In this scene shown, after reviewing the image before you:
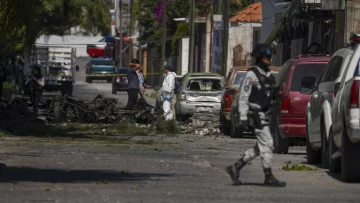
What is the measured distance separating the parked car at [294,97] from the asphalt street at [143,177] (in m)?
0.43

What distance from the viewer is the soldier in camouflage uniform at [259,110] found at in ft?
39.7

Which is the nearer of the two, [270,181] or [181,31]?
[270,181]

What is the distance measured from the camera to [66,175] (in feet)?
41.6

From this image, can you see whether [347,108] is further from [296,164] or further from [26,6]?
[26,6]

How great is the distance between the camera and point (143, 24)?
70875mm

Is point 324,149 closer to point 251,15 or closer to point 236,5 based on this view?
point 251,15

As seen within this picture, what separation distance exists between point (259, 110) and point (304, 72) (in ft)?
19.9

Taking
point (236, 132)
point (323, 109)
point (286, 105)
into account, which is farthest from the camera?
point (236, 132)

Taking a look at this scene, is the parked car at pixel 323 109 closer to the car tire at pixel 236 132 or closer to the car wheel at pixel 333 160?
the car wheel at pixel 333 160

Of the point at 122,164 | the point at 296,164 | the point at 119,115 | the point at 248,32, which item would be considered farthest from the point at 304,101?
the point at 248,32

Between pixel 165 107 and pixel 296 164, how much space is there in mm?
13821

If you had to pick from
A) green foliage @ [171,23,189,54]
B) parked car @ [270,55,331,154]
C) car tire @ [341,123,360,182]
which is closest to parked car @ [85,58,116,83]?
green foliage @ [171,23,189,54]

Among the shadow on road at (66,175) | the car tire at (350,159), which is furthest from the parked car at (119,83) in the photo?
the car tire at (350,159)

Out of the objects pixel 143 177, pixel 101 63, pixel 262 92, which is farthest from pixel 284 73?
pixel 101 63
